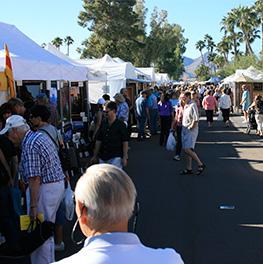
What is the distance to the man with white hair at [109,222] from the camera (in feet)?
6.22

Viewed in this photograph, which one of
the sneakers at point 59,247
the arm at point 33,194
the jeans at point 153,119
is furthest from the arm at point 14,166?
the jeans at point 153,119

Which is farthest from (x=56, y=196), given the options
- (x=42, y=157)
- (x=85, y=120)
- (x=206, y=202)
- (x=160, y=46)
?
(x=160, y=46)

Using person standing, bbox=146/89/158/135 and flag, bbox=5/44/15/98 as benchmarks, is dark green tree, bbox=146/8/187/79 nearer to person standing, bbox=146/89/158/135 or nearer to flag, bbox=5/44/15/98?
person standing, bbox=146/89/158/135

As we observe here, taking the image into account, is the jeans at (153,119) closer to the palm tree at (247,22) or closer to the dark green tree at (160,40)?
the dark green tree at (160,40)

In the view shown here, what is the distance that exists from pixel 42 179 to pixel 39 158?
0.72 feet

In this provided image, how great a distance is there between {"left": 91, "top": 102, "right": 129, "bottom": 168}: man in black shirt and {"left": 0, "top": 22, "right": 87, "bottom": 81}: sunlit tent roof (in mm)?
1690

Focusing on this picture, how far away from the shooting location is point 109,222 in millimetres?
1977

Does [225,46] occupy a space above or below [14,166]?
above

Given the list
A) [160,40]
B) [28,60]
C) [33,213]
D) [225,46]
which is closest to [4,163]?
[33,213]

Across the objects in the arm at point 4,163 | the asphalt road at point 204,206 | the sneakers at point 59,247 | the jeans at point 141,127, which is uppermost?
the arm at point 4,163

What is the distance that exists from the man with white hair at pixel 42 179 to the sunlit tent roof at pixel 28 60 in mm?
2916

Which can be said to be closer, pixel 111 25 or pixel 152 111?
pixel 152 111

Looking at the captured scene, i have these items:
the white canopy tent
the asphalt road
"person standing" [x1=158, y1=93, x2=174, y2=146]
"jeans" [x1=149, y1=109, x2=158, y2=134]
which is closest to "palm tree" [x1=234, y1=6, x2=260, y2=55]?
the white canopy tent

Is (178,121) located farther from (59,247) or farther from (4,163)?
(4,163)
